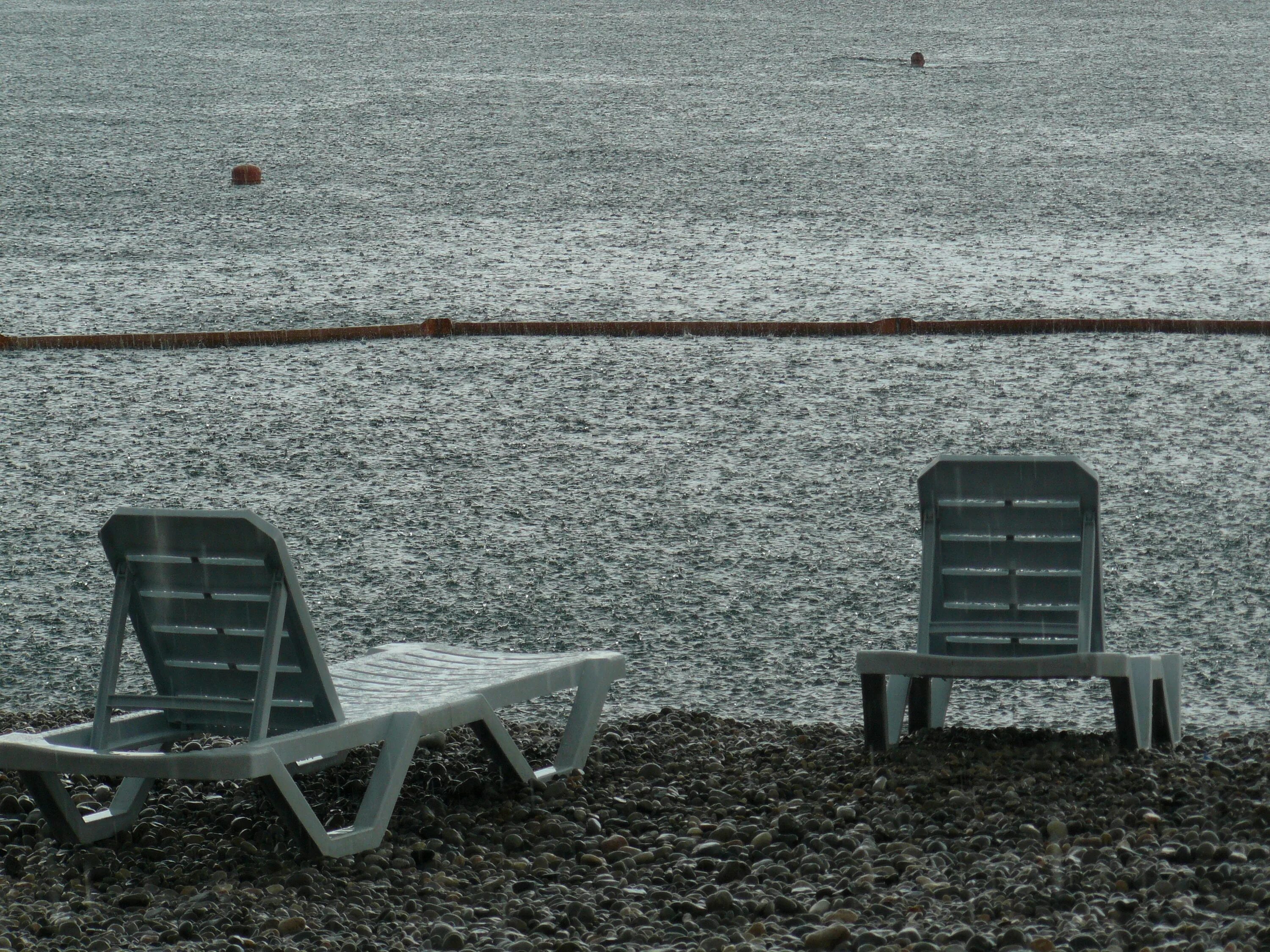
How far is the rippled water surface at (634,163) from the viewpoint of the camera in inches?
419

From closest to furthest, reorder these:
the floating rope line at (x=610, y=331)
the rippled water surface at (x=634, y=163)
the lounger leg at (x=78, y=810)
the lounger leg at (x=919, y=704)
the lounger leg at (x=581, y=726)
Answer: the lounger leg at (x=78, y=810) → the lounger leg at (x=581, y=726) → the lounger leg at (x=919, y=704) → the floating rope line at (x=610, y=331) → the rippled water surface at (x=634, y=163)

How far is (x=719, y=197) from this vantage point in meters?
13.3

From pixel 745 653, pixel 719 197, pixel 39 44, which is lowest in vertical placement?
pixel 745 653

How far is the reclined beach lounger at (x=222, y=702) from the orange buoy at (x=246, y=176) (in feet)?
36.1

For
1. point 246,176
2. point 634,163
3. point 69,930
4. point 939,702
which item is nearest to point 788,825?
point 939,702

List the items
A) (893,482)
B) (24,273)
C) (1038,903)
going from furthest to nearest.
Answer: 1. (24,273)
2. (893,482)
3. (1038,903)

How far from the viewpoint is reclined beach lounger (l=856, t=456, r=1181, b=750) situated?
412cm

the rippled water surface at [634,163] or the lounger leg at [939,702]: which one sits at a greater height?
the rippled water surface at [634,163]

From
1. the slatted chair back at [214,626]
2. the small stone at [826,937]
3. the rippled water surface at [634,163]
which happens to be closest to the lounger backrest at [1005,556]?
the small stone at [826,937]

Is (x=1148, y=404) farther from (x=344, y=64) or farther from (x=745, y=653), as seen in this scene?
(x=344, y=64)

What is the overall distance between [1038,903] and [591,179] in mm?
11476

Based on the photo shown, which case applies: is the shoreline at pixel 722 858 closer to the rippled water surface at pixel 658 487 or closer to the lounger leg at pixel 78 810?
the lounger leg at pixel 78 810

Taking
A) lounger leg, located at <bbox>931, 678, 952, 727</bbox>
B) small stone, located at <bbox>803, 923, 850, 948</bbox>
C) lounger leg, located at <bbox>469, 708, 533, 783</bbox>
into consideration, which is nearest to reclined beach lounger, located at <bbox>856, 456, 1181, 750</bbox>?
lounger leg, located at <bbox>931, 678, 952, 727</bbox>

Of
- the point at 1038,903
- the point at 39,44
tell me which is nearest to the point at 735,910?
the point at 1038,903
